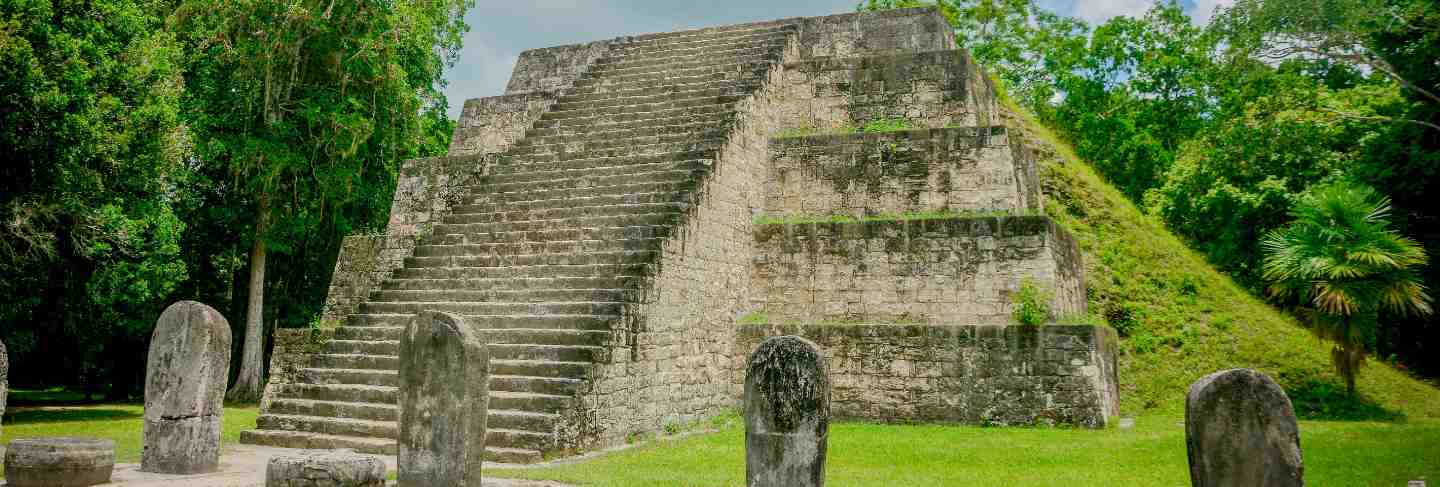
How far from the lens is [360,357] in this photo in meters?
10.4

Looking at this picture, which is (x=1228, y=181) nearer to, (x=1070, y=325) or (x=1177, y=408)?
(x=1177, y=408)

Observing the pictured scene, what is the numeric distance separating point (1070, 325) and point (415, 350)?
7.41 metres

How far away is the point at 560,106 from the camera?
1489 centimetres

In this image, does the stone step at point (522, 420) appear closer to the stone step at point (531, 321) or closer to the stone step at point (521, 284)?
the stone step at point (531, 321)

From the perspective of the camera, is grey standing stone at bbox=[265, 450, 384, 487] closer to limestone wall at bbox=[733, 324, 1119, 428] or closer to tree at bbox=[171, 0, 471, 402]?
limestone wall at bbox=[733, 324, 1119, 428]

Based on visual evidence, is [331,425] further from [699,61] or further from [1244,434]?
[699,61]

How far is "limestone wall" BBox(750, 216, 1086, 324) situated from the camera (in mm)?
12023

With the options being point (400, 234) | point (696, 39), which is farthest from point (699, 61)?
point (400, 234)

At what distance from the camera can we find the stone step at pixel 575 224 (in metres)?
11.1

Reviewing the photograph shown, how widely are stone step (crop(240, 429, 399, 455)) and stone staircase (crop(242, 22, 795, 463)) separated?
0.02 meters

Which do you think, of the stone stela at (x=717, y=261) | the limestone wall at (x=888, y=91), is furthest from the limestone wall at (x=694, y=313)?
the limestone wall at (x=888, y=91)

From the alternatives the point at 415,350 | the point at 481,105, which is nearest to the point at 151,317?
the point at 481,105

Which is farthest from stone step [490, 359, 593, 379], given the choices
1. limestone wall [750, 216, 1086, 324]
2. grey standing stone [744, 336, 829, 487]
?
limestone wall [750, 216, 1086, 324]

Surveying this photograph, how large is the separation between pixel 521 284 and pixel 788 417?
5426 mm
